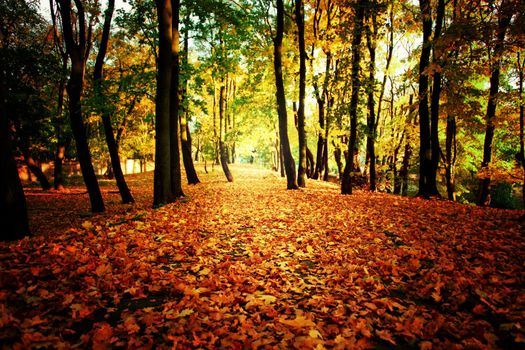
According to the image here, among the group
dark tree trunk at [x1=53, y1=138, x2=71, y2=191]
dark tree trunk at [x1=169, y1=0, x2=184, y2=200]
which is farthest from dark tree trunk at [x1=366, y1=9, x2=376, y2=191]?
dark tree trunk at [x1=53, y1=138, x2=71, y2=191]

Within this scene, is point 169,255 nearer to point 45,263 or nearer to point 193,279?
point 193,279

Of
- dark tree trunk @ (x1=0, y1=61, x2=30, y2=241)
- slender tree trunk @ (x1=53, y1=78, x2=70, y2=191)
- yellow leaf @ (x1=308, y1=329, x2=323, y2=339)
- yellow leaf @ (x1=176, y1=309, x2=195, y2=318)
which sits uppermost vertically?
slender tree trunk @ (x1=53, y1=78, x2=70, y2=191)

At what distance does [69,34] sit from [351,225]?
11.8 meters

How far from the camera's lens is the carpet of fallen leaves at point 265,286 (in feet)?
9.23

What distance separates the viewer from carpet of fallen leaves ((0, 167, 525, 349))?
281cm

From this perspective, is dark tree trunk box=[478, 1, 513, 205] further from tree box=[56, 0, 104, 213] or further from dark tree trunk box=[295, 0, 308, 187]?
tree box=[56, 0, 104, 213]

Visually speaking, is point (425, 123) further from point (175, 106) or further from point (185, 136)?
point (185, 136)

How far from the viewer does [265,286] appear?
4.00 meters

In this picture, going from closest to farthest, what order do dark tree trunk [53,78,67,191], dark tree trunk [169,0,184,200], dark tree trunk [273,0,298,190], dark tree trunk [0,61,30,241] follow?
dark tree trunk [0,61,30,241] → dark tree trunk [169,0,184,200] → dark tree trunk [273,0,298,190] → dark tree trunk [53,78,67,191]

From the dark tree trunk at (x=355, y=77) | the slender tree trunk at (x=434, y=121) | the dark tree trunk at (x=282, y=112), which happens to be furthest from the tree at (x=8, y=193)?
the slender tree trunk at (x=434, y=121)

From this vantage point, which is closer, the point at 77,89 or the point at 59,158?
the point at 77,89

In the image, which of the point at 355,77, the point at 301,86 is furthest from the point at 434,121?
the point at 301,86

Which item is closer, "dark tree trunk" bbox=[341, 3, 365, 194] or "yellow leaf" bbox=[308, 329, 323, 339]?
"yellow leaf" bbox=[308, 329, 323, 339]

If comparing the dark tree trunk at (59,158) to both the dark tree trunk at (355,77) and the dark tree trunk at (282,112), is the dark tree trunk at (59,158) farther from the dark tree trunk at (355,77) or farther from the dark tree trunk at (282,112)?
the dark tree trunk at (355,77)
